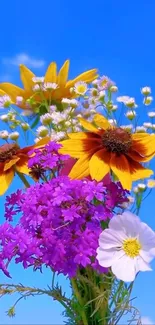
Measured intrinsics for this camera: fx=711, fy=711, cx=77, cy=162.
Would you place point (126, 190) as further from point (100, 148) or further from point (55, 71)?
point (55, 71)

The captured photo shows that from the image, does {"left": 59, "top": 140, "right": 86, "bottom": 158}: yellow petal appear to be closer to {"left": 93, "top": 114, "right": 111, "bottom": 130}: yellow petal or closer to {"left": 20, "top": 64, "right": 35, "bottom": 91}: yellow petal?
{"left": 93, "top": 114, "right": 111, "bottom": 130}: yellow petal

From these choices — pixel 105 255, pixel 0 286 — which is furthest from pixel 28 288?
pixel 105 255

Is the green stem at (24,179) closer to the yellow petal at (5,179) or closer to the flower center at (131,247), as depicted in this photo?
the yellow petal at (5,179)

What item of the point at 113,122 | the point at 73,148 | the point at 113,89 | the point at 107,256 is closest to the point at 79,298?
the point at 107,256

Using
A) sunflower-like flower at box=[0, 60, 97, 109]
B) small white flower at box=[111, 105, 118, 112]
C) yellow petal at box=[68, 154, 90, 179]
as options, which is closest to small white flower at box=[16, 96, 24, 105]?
sunflower-like flower at box=[0, 60, 97, 109]

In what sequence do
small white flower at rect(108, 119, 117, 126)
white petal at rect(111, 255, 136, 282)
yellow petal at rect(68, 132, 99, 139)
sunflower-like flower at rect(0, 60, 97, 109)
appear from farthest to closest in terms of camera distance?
1. sunflower-like flower at rect(0, 60, 97, 109)
2. small white flower at rect(108, 119, 117, 126)
3. yellow petal at rect(68, 132, 99, 139)
4. white petal at rect(111, 255, 136, 282)

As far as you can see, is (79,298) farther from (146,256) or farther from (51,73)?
(51,73)

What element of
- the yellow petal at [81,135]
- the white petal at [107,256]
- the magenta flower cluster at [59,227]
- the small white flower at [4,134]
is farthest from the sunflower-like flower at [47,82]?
the white petal at [107,256]

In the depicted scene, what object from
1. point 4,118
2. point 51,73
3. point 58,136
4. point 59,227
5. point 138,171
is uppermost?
point 51,73
